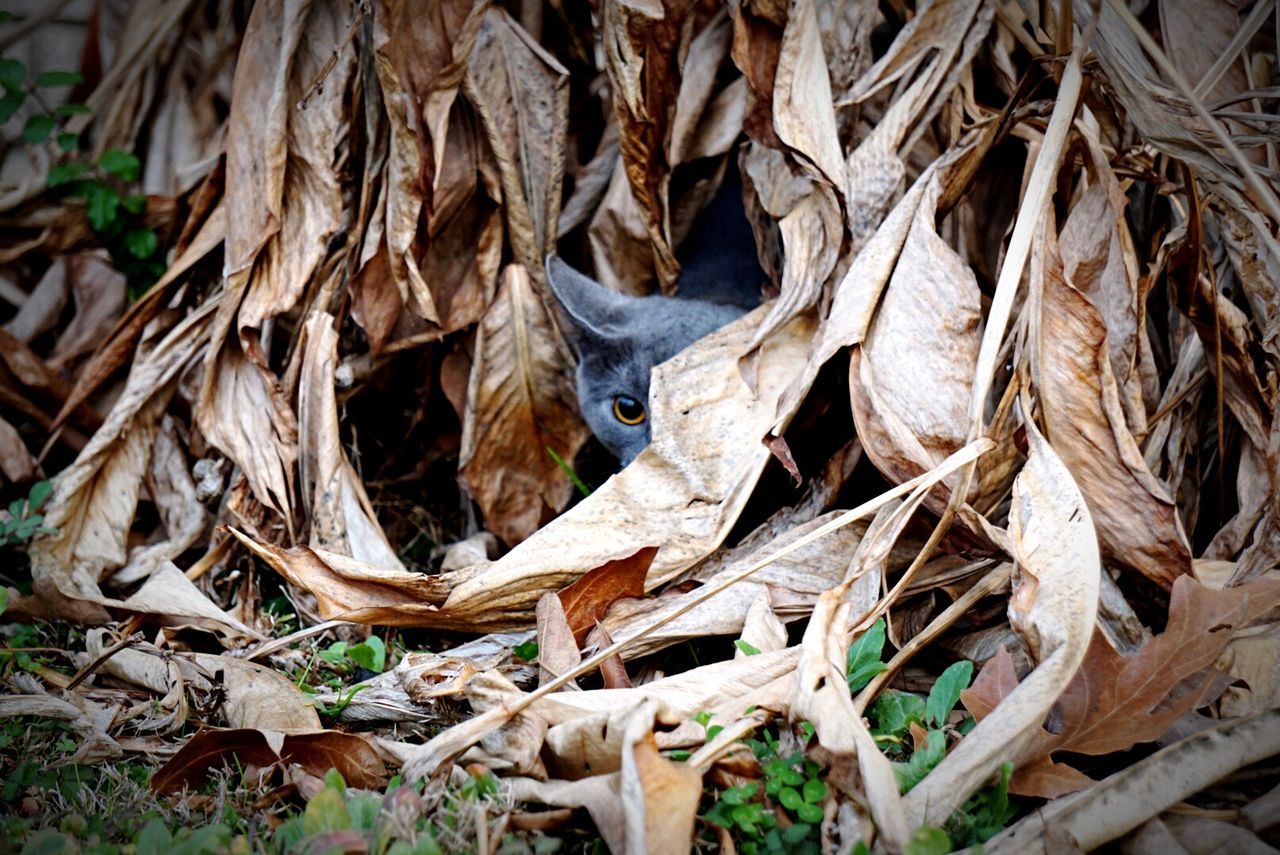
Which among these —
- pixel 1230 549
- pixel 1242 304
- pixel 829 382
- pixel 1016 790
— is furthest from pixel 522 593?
pixel 1242 304

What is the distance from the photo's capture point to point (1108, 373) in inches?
55.1

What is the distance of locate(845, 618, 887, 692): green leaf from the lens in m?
1.19

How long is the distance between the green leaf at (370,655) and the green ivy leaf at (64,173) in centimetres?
162

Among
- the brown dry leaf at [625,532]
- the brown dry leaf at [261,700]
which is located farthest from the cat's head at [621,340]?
the brown dry leaf at [261,700]

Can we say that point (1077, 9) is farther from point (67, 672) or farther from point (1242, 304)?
point (67, 672)

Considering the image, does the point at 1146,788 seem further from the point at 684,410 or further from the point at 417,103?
the point at 417,103

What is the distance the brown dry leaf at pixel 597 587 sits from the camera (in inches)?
55.2

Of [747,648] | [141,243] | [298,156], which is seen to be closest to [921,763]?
[747,648]

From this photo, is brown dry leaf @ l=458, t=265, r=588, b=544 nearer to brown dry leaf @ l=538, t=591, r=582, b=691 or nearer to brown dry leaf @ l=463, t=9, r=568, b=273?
brown dry leaf @ l=463, t=9, r=568, b=273

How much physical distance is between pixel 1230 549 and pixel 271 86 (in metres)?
2.04

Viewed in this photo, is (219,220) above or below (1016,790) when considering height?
above

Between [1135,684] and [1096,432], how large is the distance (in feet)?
1.35

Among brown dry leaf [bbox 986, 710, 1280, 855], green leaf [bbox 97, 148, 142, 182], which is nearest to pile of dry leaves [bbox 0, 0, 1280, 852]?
brown dry leaf [bbox 986, 710, 1280, 855]

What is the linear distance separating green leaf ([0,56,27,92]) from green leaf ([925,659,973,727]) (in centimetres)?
247
